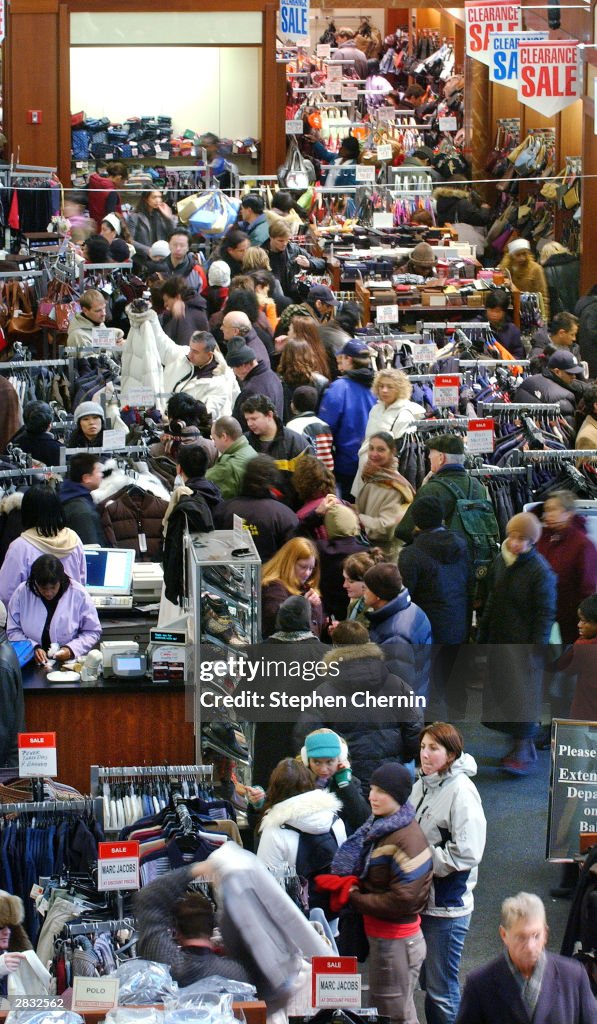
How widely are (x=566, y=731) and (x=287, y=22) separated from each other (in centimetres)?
1245

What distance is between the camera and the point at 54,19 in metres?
17.9

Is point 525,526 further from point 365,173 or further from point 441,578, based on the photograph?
point 365,173

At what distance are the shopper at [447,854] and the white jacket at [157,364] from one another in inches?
176

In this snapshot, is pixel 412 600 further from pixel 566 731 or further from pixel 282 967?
pixel 282 967

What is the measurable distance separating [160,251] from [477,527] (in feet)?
18.8

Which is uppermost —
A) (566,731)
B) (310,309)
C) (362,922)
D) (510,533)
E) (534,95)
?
(534,95)

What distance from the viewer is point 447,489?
8.30m

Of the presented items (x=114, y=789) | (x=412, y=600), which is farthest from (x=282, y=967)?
(x=412, y=600)

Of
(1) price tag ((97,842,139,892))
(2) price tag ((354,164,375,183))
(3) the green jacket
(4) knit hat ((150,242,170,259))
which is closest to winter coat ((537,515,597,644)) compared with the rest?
(3) the green jacket

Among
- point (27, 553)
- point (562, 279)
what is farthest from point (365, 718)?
point (562, 279)

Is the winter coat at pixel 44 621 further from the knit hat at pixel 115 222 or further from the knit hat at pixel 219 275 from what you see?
the knit hat at pixel 115 222

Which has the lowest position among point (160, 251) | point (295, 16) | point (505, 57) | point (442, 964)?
point (442, 964)

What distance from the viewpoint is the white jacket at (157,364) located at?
Result: 33.3ft

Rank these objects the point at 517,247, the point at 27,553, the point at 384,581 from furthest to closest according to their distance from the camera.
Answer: the point at 517,247 → the point at 27,553 → the point at 384,581
